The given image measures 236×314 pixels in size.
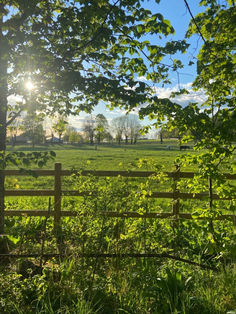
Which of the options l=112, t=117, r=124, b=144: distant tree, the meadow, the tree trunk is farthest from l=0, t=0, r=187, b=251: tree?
l=112, t=117, r=124, b=144: distant tree

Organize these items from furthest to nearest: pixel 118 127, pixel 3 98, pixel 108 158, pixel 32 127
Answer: pixel 118 127
pixel 108 158
pixel 32 127
pixel 3 98

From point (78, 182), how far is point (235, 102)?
206 centimetres

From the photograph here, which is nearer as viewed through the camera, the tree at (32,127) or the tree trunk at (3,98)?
the tree trunk at (3,98)

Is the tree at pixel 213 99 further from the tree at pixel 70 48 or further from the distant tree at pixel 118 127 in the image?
the distant tree at pixel 118 127

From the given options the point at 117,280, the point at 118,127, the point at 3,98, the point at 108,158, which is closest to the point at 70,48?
the point at 3,98

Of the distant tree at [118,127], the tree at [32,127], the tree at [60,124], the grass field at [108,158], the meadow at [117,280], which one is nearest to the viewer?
the meadow at [117,280]

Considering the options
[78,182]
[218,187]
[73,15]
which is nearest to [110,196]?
[78,182]

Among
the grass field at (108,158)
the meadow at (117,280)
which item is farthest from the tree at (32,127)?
the meadow at (117,280)

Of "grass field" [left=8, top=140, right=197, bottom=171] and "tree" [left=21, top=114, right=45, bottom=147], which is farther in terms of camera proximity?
"tree" [left=21, top=114, right=45, bottom=147]

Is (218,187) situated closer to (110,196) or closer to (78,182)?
(110,196)

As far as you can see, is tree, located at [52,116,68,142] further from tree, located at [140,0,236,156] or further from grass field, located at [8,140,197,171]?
tree, located at [140,0,236,156]

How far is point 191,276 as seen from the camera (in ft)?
8.82

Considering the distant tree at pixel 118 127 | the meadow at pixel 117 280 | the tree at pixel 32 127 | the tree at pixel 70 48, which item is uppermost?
the distant tree at pixel 118 127

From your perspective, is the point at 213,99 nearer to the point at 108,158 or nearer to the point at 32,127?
the point at 32,127
